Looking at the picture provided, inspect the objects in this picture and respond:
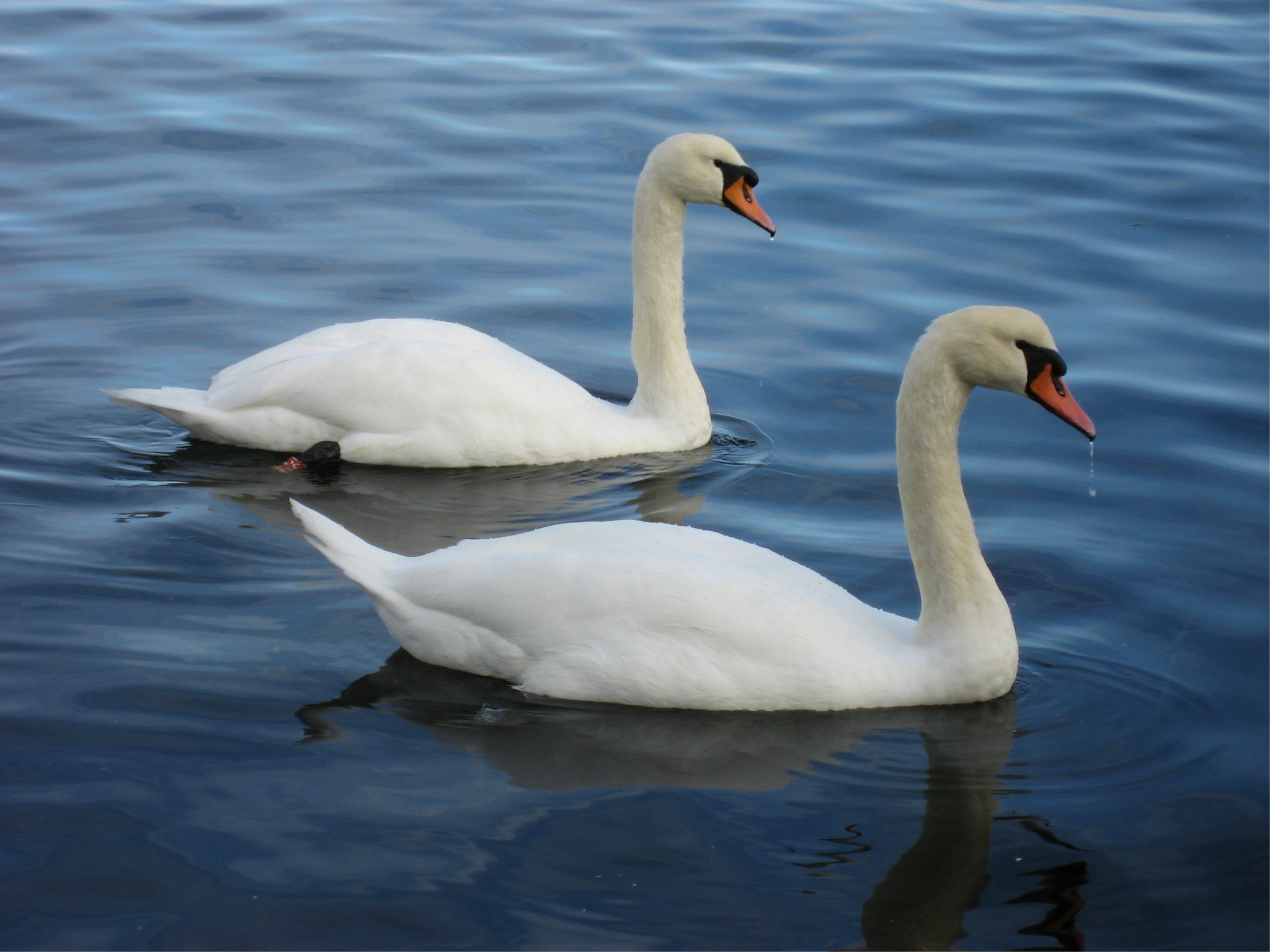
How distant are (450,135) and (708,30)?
5366 mm

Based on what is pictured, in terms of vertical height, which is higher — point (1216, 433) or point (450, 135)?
point (450, 135)

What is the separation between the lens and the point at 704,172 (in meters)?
8.65

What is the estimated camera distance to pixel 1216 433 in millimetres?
8266

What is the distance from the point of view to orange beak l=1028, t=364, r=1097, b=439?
5.49m

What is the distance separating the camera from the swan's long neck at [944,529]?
5.50 meters

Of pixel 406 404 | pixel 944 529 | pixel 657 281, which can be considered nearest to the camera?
pixel 944 529

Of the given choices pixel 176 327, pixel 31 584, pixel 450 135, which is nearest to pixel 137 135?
pixel 450 135

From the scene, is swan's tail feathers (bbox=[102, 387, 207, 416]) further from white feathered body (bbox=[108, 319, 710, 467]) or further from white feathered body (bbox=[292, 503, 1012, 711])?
white feathered body (bbox=[292, 503, 1012, 711])

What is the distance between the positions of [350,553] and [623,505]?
2017 millimetres

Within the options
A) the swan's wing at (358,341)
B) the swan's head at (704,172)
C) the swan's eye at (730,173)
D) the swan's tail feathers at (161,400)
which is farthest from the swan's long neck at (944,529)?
the swan's tail feathers at (161,400)

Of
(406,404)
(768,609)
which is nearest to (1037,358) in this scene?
(768,609)

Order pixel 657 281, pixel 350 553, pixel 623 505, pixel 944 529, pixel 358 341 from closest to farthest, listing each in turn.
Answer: pixel 944 529
pixel 350 553
pixel 623 505
pixel 358 341
pixel 657 281

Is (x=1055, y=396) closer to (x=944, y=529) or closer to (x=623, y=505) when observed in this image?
(x=944, y=529)

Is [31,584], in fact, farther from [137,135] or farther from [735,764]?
[137,135]
